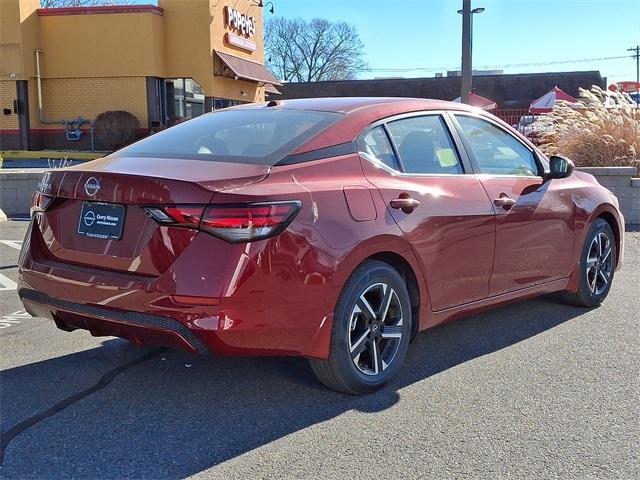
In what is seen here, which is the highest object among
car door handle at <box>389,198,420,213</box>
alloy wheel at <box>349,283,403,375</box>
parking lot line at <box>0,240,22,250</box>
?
car door handle at <box>389,198,420,213</box>

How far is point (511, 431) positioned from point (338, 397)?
94 cm

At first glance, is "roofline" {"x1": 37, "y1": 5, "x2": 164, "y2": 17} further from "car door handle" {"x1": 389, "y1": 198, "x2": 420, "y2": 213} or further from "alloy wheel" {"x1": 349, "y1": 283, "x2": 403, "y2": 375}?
"alloy wheel" {"x1": 349, "y1": 283, "x2": 403, "y2": 375}

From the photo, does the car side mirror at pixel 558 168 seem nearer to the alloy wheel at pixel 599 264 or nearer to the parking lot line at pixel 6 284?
the alloy wheel at pixel 599 264

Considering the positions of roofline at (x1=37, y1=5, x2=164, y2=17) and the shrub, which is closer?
roofline at (x1=37, y1=5, x2=164, y2=17)

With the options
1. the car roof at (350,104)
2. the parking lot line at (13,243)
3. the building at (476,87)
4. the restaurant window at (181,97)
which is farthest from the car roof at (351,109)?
the building at (476,87)

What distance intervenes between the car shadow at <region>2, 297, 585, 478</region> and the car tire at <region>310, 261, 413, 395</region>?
0.13 m

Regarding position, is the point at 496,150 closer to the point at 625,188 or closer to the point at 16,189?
the point at 625,188

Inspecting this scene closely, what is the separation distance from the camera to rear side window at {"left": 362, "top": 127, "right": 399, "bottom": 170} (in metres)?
4.11

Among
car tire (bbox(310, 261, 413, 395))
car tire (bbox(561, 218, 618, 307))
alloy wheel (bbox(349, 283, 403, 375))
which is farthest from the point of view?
car tire (bbox(561, 218, 618, 307))

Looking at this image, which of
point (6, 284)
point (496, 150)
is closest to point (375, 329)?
point (496, 150)

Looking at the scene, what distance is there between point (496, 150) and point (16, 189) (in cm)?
894

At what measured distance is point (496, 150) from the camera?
5.07 metres

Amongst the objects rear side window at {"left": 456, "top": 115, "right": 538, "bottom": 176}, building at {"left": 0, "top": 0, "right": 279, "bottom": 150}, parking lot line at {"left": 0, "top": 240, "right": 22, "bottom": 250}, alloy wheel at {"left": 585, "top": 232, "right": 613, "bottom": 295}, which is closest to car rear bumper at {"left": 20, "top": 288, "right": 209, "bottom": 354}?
rear side window at {"left": 456, "top": 115, "right": 538, "bottom": 176}

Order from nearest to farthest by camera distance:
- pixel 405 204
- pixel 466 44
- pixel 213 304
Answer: pixel 213 304, pixel 405 204, pixel 466 44
